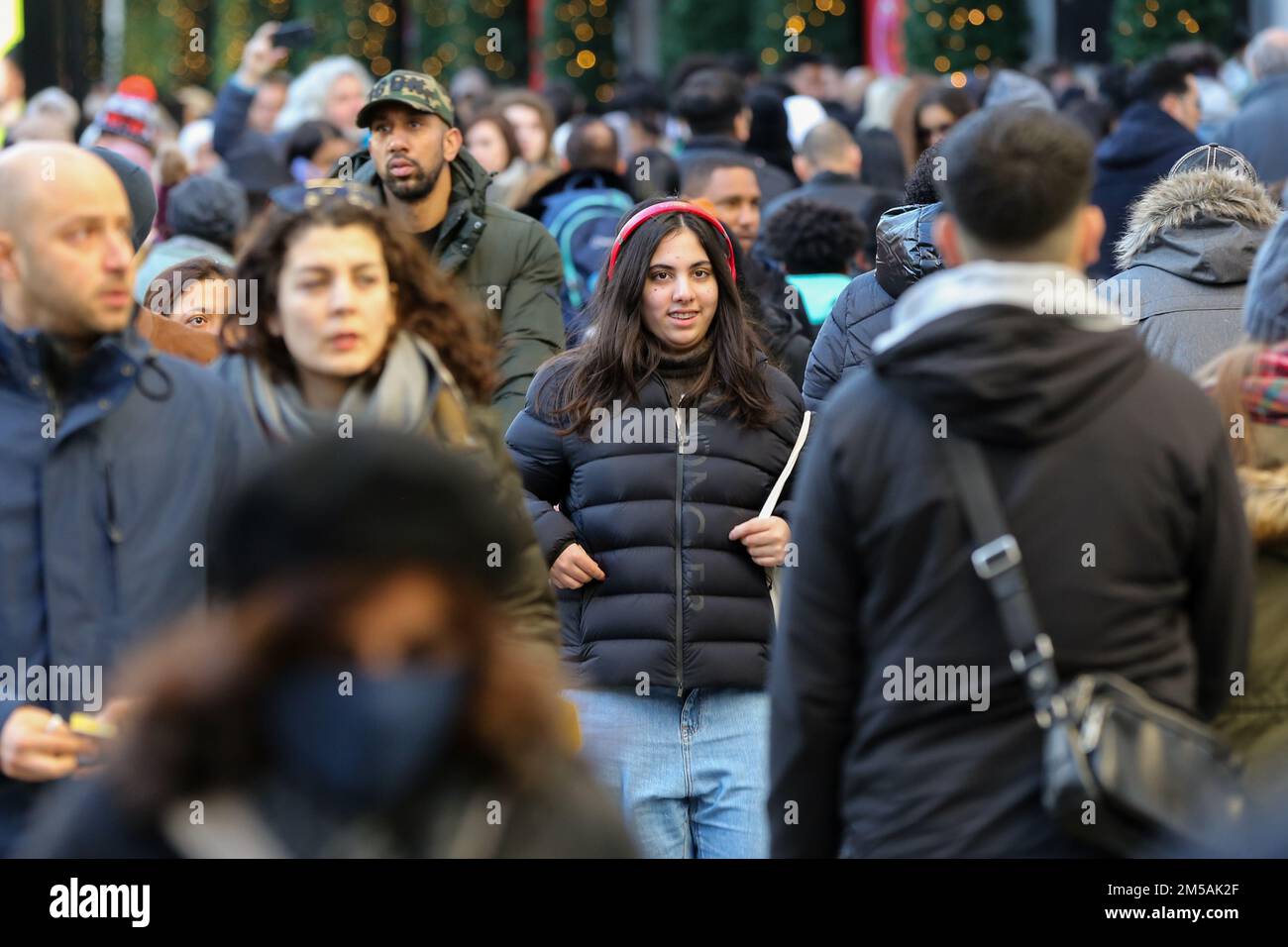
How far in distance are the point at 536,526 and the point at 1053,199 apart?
2195 mm

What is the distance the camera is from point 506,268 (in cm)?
745

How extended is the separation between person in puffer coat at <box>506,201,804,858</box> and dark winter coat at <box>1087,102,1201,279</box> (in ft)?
15.9

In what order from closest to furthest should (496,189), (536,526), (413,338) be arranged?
(413,338), (536,526), (496,189)

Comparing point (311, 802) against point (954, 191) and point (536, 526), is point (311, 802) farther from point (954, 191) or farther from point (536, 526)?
point (536, 526)

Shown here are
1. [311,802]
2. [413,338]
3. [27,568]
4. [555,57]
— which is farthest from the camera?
[555,57]

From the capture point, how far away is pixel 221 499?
13.1 feet

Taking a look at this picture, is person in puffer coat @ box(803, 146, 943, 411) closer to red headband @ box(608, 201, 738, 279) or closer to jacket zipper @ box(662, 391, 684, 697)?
red headband @ box(608, 201, 738, 279)

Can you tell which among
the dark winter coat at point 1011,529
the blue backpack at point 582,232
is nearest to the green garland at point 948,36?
the blue backpack at point 582,232

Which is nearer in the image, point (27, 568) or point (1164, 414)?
point (1164, 414)

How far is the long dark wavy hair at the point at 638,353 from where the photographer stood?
5.51 metres

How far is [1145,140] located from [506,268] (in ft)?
13.3

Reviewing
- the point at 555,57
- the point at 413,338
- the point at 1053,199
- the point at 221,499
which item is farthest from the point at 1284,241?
the point at 555,57

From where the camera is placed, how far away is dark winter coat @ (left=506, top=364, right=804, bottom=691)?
5316mm

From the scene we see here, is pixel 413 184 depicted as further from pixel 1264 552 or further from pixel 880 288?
pixel 1264 552
